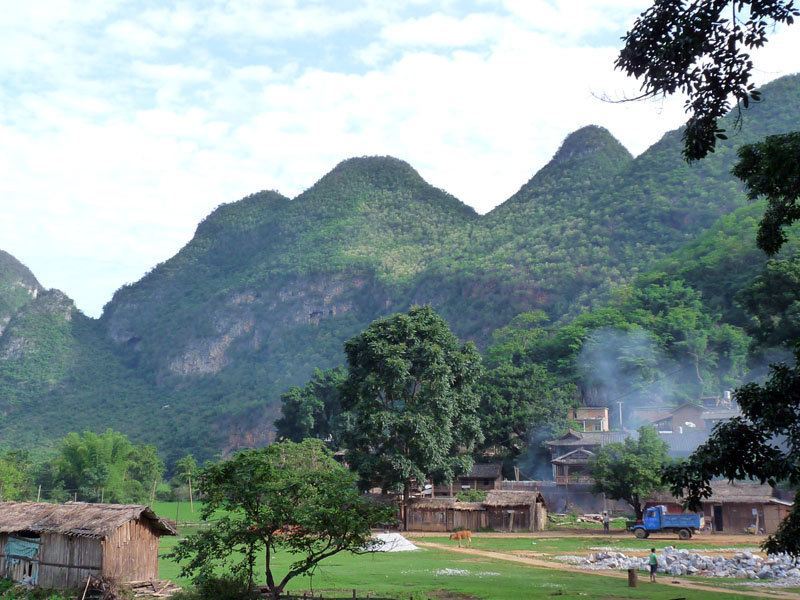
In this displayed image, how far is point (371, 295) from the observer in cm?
17812

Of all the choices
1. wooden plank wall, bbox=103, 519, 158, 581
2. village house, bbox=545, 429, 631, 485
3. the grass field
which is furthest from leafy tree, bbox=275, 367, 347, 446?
wooden plank wall, bbox=103, 519, 158, 581

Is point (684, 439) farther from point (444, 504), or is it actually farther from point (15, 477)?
point (15, 477)

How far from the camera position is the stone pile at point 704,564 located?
100 feet

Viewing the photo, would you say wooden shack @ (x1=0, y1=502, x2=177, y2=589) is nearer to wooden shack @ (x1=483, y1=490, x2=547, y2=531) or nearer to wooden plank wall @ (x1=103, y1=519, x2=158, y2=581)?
wooden plank wall @ (x1=103, y1=519, x2=158, y2=581)

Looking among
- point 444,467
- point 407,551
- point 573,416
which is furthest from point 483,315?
point 407,551

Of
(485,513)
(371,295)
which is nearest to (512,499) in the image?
(485,513)

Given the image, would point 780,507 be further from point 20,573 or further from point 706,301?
point 706,301

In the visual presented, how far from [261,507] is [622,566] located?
61.3 ft

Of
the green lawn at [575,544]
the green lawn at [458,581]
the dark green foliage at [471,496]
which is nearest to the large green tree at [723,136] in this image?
the green lawn at [458,581]

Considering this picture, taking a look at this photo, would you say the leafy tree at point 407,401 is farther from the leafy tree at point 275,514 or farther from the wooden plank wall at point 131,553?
the leafy tree at point 275,514

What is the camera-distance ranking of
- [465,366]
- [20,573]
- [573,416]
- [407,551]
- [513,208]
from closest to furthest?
[20,573], [407,551], [465,366], [573,416], [513,208]

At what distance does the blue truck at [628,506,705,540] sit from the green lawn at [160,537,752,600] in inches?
547

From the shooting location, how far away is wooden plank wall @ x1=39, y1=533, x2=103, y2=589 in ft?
93.4

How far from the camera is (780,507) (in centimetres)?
5106
